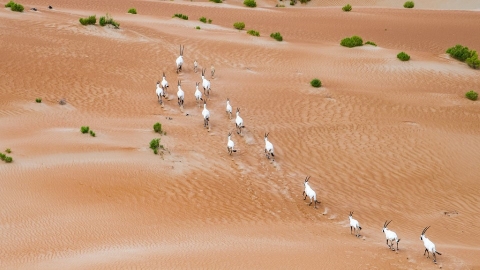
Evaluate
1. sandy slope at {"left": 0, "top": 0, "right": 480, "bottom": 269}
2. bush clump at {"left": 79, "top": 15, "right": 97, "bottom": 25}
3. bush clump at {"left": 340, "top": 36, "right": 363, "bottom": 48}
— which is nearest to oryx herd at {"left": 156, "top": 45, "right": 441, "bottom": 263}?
sandy slope at {"left": 0, "top": 0, "right": 480, "bottom": 269}

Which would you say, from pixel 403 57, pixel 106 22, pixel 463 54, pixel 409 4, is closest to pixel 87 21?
pixel 106 22

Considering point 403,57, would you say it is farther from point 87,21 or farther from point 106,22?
point 87,21

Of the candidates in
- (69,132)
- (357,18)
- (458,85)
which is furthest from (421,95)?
(357,18)

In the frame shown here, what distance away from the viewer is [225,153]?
1922 cm

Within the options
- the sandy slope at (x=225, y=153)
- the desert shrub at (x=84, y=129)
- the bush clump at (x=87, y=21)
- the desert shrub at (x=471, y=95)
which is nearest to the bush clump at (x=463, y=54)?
the sandy slope at (x=225, y=153)

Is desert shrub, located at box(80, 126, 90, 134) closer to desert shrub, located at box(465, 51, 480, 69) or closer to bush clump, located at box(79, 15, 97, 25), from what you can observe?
bush clump, located at box(79, 15, 97, 25)

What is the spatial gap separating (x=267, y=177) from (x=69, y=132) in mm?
6189

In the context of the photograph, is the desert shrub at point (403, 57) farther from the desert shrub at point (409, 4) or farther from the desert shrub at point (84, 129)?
the desert shrub at point (409, 4)

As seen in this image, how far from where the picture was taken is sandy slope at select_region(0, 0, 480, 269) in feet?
42.5

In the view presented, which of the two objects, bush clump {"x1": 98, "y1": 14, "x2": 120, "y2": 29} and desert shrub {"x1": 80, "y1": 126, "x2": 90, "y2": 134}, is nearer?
desert shrub {"x1": 80, "y1": 126, "x2": 90, "y2": 134}

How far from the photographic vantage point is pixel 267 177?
17.9m

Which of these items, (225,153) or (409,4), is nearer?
(225,153)

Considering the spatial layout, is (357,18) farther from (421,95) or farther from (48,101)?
(48,101)

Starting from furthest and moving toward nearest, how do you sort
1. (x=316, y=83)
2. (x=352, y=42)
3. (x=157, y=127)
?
(x=352, y=42), (x=316, y=83), (x=157, y=127)
